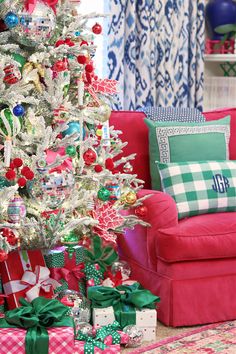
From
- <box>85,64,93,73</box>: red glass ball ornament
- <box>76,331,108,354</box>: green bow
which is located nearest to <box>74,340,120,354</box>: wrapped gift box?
<box>76,331,108,354</box>: green bow

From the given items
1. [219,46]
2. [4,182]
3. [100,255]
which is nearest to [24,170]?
[4,182]

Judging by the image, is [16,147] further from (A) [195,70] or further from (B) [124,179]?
(A) [195,70]

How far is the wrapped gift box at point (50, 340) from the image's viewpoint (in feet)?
7.84

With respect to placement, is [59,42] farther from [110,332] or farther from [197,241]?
[110,332]

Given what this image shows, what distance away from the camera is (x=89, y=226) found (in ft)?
9.32

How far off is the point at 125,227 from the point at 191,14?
2158 millimetres

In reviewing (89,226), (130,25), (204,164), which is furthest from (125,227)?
(130,25)

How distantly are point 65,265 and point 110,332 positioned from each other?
0.40 m

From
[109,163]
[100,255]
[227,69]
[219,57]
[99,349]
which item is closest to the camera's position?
[99,349]

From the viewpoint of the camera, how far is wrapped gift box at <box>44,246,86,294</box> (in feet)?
9.35

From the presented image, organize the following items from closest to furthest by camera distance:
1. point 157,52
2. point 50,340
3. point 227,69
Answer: point 50,340 → point 157,52 → point 227,69

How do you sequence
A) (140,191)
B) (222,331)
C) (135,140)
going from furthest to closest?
(135,140) < (140,191) < (222,331)

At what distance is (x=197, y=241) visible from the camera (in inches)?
110

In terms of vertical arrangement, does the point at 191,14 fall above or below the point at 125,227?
above
